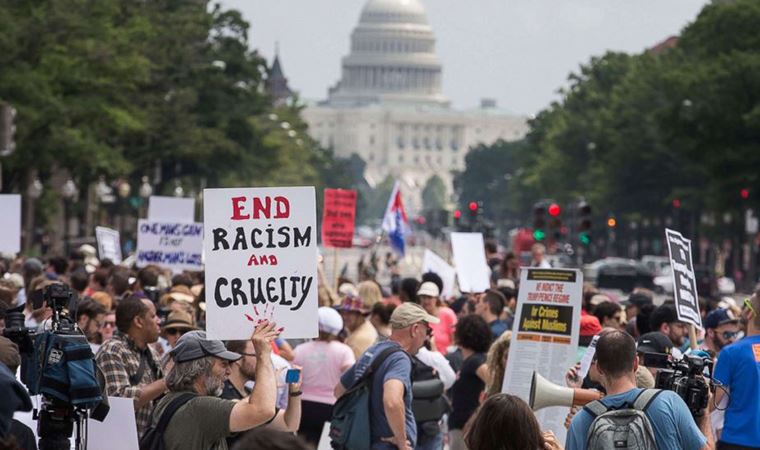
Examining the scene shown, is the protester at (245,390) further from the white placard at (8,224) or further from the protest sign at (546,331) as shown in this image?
the white placard at (8,224)

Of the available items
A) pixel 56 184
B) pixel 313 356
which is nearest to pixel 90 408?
pixel 313 356

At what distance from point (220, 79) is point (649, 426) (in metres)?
68.6

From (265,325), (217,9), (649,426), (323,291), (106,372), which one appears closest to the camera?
(649,426)

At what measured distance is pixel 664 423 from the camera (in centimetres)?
862

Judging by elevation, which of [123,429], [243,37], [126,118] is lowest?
[123,429]

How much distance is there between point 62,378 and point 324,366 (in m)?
5.56

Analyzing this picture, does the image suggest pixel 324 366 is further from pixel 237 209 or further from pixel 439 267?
pixel 439 267

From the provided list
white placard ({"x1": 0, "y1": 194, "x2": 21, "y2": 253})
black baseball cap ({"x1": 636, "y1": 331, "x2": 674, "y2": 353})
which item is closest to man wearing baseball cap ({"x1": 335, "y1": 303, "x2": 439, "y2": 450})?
black baseball cap ({"x1": 636, "y1": 331, "x2": 674, "y2": 353})

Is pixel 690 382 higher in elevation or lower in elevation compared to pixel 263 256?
lower

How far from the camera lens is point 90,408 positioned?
8.82 meters

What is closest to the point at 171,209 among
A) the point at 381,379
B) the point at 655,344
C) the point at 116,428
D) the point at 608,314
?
the point at 608,314

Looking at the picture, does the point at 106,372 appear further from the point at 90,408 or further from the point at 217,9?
the point at 217,9

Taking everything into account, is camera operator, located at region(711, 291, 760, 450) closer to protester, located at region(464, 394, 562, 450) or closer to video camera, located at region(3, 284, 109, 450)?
protester, located at region(464, 394, 562, 450)

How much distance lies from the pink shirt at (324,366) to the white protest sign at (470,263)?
763cm
